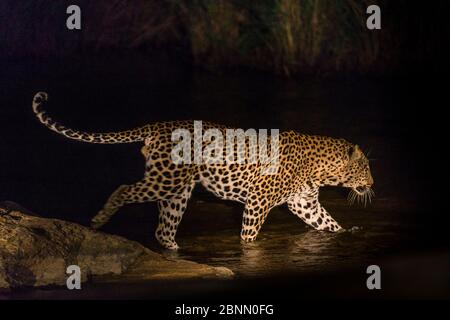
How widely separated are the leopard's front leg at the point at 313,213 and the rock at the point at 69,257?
5.49ft

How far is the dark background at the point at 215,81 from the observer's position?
45.8ft

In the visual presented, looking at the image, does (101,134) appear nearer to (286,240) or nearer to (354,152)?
(286,240)

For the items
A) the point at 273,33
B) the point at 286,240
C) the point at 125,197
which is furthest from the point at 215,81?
the point at 125,197

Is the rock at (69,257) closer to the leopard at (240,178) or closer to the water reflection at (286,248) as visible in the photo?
the water reflection at (286,248)

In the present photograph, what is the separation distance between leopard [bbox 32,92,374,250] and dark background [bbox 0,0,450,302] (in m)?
1.47

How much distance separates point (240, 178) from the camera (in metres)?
10.8

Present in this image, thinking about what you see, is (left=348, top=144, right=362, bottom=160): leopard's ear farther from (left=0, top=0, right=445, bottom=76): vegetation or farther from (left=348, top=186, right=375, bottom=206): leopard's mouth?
(left=0, top=0, right=445, bottom=76): vegetation

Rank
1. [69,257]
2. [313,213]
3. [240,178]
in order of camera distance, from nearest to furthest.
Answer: [69,257] → [240,178] → [313,213]

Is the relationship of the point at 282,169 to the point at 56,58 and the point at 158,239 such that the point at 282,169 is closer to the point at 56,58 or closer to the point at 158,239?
the point at 158,239

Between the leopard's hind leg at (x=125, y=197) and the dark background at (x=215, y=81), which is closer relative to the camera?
the leopard's hind leg at (x=125, y=197)

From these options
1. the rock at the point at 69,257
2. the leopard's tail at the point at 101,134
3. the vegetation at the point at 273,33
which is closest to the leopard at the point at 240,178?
the leopard's tail at the point at 101,134

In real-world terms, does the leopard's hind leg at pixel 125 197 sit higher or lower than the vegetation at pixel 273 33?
lower

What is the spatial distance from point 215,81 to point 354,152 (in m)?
9.30
